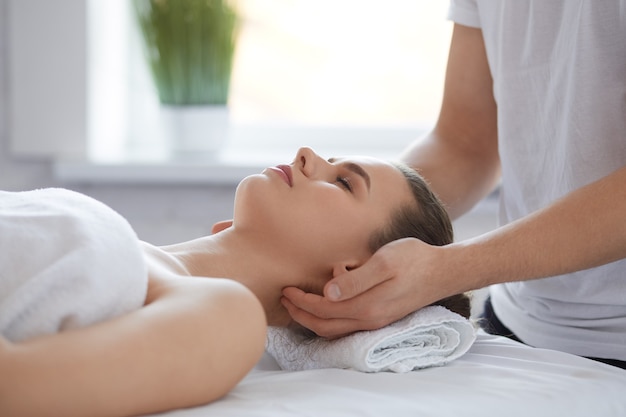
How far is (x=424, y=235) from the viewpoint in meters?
1.56

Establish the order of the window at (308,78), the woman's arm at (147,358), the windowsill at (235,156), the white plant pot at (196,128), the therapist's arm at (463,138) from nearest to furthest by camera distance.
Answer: the woman's arm at (147,358)
the therapist's arm at (463,138)
the windowsill at (235,156)
the white plant pot at (196,128)
the window at (308,78)

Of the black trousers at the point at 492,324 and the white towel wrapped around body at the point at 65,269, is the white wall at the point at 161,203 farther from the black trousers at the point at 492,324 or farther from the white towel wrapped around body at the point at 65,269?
the white towel wrapped around body at the point at 65,269

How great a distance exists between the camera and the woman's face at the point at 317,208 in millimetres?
1474

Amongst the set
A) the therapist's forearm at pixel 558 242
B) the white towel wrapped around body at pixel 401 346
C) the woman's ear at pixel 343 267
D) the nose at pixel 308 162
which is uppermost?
the nose at pixel 308 162

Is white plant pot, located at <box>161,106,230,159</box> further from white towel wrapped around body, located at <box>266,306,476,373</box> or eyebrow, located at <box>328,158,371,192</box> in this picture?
white towel wrapped around body, located at <box>266,306,476,373</box>

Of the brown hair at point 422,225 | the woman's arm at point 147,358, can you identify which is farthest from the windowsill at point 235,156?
the woman's arm at point 147,358

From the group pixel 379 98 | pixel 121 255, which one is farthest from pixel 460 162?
pixel 379 98

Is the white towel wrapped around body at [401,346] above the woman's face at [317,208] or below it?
below

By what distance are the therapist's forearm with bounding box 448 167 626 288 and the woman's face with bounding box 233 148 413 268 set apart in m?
0.23

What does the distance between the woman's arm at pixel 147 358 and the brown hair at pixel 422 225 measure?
451 millimetres

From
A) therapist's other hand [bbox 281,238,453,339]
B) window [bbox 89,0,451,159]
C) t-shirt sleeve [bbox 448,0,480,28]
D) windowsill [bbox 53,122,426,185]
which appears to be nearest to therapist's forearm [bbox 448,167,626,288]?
therapist's other hand [bbox 281,238,453,339]

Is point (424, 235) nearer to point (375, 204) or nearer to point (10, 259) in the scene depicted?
point (375, 204)

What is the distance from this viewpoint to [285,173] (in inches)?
59.7

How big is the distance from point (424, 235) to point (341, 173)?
0.18 metres
